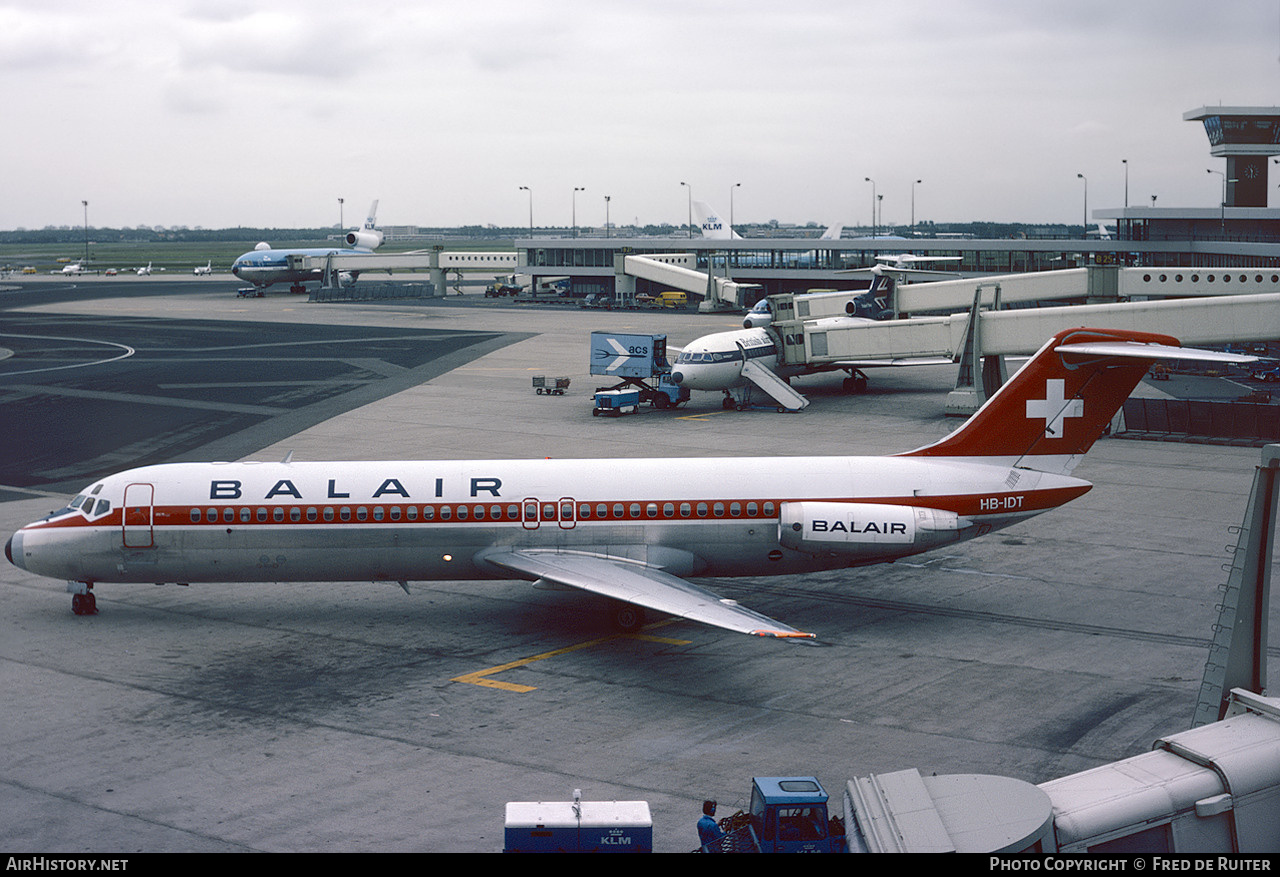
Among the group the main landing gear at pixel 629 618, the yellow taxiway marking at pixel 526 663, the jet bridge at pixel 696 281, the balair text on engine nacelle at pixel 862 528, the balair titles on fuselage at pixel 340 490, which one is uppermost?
the jet bridge at pixel 696 281

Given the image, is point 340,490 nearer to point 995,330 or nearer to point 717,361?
point 717,361

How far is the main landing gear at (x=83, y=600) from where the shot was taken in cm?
2759

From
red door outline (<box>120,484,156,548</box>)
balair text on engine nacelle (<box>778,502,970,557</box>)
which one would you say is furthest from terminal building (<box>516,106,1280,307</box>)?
red door outline (<box>120,484,156,548</box>)

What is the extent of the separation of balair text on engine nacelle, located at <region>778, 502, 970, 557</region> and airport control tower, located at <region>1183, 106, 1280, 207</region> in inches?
3535

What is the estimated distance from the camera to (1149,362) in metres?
26.1

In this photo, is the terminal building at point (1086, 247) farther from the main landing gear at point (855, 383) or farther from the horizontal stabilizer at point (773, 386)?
the horizontal stabilizer at point (773, 386)

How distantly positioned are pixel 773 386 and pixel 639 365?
669cm

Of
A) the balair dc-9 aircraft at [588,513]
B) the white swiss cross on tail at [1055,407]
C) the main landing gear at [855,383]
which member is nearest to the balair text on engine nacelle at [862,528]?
the balair dc-9 aircraft at [588,513]

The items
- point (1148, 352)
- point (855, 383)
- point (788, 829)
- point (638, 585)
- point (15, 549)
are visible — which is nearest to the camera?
point (788, 829)

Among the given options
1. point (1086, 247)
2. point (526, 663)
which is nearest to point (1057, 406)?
point (526, 663)

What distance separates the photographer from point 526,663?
24.5 m

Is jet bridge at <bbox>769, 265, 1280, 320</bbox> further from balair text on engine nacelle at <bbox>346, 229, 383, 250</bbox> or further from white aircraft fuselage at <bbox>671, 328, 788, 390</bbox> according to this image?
balair text on engine nacelle at <bbox>346, 229, 383, 250</bbox>

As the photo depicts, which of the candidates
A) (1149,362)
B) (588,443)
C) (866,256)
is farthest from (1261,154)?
(1149,362)

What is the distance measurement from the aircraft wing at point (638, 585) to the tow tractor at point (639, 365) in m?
31.9
